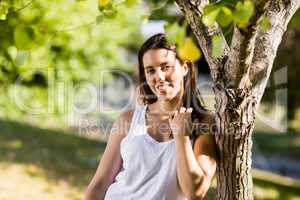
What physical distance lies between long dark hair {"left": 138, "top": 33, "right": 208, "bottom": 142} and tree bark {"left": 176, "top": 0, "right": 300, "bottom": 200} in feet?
0.54

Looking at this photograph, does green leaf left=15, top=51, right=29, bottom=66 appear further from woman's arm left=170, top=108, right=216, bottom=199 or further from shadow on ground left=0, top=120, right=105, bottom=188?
shadow on ground left=0, top=120, right=105, bottom=188

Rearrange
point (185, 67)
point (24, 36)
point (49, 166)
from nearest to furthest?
1. point (24, 36)
2. point (185, 67)
3. point (49, 166)

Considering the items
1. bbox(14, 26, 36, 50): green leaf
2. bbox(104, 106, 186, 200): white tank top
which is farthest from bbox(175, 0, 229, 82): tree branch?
bbox(14, 26, 36, 50): green leaf

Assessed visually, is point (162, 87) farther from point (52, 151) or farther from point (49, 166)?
point (52, 151)

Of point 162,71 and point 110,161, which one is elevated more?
point 162,71

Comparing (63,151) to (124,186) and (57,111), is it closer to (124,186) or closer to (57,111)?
(57,111)

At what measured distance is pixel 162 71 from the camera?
278cm

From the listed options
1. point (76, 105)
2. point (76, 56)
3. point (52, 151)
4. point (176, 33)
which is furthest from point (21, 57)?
point (76, 105)

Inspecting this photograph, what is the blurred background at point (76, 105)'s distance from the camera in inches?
278

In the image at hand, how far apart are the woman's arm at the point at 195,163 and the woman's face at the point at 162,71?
0.95ft

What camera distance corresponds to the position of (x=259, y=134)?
55.5 feet

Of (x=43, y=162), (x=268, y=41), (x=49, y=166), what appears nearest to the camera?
(x=268, y=41)

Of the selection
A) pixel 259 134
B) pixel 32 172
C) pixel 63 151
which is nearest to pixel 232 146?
pixel 32 172

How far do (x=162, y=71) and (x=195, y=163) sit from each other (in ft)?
1.60
